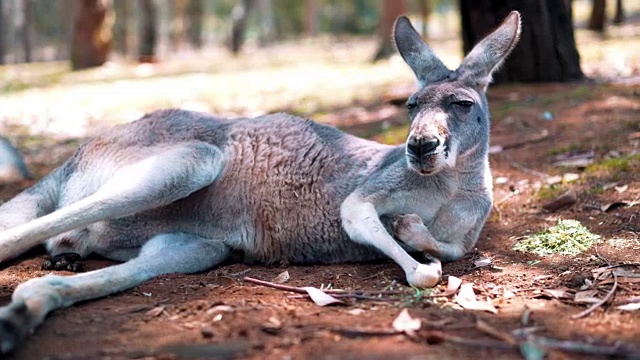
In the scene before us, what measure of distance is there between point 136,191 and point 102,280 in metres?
0.57

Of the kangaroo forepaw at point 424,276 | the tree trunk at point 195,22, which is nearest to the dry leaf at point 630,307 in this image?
the kangaroo forepaw at point 424,276

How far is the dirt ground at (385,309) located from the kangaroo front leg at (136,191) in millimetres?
252

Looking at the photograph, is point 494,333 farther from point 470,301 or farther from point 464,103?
point 464,103

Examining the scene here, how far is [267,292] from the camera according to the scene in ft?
9.80

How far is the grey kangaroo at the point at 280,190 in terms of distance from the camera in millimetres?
3295

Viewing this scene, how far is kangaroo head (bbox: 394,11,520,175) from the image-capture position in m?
3.17

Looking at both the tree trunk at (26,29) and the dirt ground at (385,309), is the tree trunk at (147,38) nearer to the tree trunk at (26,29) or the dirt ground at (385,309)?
the tree trunk at (26,29)

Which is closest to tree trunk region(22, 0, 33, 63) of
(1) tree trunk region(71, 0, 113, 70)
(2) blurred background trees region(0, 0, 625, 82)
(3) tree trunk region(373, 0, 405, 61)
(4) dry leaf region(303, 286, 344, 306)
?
(2) blurred background trees region(0, 0, 625, 82)

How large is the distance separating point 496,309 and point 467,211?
0.85 meters

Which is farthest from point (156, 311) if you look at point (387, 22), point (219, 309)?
point (387, 22)

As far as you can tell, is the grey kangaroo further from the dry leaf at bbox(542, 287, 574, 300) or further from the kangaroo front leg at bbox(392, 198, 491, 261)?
the dry leaf at bbox(542, 287, 574, 300)

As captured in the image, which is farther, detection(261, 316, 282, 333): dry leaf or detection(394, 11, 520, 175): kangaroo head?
detection(394, 11, 520, 175): kangaroo head

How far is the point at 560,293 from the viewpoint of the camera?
9.43 feet

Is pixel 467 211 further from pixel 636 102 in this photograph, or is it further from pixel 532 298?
pixel 636 102
